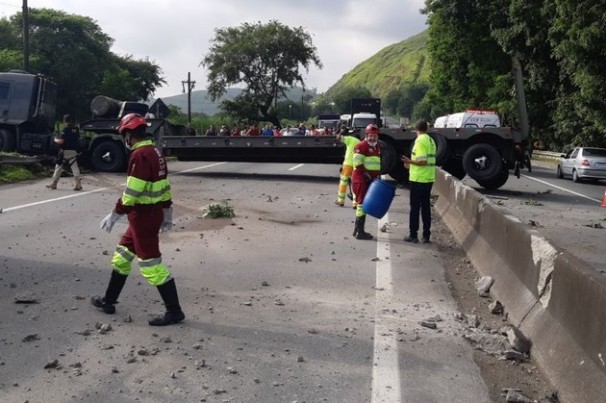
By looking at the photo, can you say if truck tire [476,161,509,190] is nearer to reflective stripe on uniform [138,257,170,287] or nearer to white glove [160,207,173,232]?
white glove [160,207,173,232]

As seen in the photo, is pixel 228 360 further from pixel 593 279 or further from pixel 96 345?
pixel 593 279

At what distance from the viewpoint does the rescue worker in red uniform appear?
1069 cm

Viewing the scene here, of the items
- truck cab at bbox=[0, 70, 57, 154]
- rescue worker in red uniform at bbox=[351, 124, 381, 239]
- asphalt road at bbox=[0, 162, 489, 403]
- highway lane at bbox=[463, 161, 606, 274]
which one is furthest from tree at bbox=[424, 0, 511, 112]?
asphalt road at bbox=[0, 162, 489, 403]

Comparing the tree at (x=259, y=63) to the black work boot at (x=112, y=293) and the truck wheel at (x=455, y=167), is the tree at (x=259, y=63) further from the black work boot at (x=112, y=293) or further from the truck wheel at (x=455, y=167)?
the black work boot at (x=112, y=293)

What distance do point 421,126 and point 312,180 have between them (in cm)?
1126

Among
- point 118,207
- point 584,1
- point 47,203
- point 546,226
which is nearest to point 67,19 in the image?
point 584,1

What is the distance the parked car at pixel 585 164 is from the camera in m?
26.5

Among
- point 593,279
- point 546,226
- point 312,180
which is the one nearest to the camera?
point 593,279

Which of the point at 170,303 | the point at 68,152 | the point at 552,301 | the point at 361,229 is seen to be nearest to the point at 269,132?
the point at 68,152

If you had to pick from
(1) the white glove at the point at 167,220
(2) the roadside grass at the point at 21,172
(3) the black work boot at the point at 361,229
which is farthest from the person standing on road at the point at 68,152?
(1) the white glove at the point at 167,220

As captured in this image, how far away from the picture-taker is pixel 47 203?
14.1 meters

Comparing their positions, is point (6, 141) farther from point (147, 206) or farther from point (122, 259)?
point (147, 206)

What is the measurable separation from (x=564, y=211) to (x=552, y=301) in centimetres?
1195

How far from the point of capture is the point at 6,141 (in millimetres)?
21828
